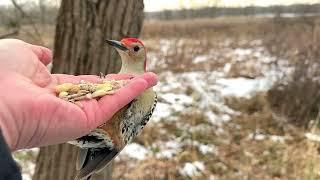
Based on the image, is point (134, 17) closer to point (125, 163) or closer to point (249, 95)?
point (125, 163)

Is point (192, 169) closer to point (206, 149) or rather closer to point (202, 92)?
point (206, 149)

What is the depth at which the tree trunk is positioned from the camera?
3.76 metres

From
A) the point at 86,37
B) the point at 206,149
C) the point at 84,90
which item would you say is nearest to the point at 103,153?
the point at 84,90

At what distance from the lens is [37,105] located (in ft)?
4.76

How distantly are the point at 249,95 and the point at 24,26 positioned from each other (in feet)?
15.0

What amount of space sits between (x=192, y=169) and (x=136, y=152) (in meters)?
1.00

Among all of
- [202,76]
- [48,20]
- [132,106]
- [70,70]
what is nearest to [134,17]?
[70,70]

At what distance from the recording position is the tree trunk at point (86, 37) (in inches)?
148

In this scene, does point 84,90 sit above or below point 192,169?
above

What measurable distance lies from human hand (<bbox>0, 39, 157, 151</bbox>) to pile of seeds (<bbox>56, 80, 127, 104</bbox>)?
22 mm

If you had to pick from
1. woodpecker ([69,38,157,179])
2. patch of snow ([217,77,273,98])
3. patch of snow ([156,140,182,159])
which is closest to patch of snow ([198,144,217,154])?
patch of snow ([156,140,182,159])

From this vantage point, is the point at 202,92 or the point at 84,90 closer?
the point at 84,90

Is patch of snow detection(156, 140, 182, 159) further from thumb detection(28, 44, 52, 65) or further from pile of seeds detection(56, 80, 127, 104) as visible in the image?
pile of seeds detection(56, 80, 127, 104)

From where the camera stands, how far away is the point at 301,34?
9.71 m
